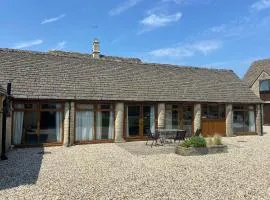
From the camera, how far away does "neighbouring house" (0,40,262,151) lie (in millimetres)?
16703

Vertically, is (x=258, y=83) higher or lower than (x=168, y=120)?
higher

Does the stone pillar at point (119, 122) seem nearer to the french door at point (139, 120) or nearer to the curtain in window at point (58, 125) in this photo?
the french door at point (139, 120)

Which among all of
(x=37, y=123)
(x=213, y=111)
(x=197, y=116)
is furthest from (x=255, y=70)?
(x=37, y=123)

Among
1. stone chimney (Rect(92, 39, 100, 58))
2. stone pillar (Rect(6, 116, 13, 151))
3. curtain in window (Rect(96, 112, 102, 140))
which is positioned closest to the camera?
stone pillar (Rect(6, 116, 13, 151))

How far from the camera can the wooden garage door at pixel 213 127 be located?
2173cm

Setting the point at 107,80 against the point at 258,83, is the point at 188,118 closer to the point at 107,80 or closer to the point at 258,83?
the point at 107,80

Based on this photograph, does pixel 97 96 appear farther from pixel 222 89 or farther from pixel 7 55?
pixel 222 89

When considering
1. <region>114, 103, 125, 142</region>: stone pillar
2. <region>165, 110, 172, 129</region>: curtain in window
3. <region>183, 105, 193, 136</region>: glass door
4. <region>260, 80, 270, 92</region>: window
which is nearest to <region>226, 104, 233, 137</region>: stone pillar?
<region>183, 105, 193, 136</region>: glass door

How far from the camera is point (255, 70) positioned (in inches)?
1554

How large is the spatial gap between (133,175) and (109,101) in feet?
29.4

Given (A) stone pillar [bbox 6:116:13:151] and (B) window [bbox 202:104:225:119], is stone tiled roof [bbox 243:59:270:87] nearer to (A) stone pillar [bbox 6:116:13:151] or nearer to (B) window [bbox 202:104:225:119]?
(B) window [bbox 202:104:225:119]

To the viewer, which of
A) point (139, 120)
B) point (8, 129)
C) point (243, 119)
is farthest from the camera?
point (243, 119)

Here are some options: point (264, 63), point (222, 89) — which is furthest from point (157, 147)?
→ point (264, 63)

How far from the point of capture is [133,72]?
72.4 feet
